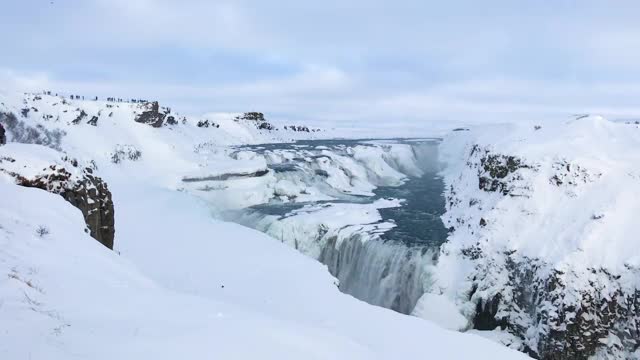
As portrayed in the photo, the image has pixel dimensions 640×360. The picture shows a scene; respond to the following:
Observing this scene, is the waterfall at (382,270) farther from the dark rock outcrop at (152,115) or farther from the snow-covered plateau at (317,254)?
the dark rock outcrop at (152,115)

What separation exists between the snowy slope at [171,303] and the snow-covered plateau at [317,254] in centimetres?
4

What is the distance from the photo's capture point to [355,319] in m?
9.36

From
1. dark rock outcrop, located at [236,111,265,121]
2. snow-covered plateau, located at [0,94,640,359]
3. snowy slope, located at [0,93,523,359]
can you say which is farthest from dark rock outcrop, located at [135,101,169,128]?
snowy slope, located at [0,93,523,359]

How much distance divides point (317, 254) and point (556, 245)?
11.4m

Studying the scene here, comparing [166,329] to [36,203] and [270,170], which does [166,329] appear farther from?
[270,170]

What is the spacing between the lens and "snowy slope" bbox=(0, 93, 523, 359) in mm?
5098

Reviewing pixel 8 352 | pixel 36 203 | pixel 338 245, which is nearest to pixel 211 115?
pixel 338 245

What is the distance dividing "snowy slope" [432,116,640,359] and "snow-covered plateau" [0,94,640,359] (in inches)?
3.0

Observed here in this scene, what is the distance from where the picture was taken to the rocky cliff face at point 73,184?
11.5 metres

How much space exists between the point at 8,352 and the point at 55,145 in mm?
41594

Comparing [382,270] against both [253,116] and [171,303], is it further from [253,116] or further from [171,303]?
[253,116]

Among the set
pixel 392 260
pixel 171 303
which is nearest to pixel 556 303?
pixel 392 260

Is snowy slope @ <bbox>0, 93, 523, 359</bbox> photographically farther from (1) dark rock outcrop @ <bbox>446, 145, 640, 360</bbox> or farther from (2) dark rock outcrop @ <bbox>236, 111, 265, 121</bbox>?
(2) dark rock outcrop @ <bbox>236, 111, 265, 121</bbox>

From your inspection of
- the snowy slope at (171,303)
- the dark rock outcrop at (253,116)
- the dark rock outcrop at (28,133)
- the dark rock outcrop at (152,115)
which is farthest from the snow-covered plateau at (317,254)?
the dark rock outcrop at (253,116)
